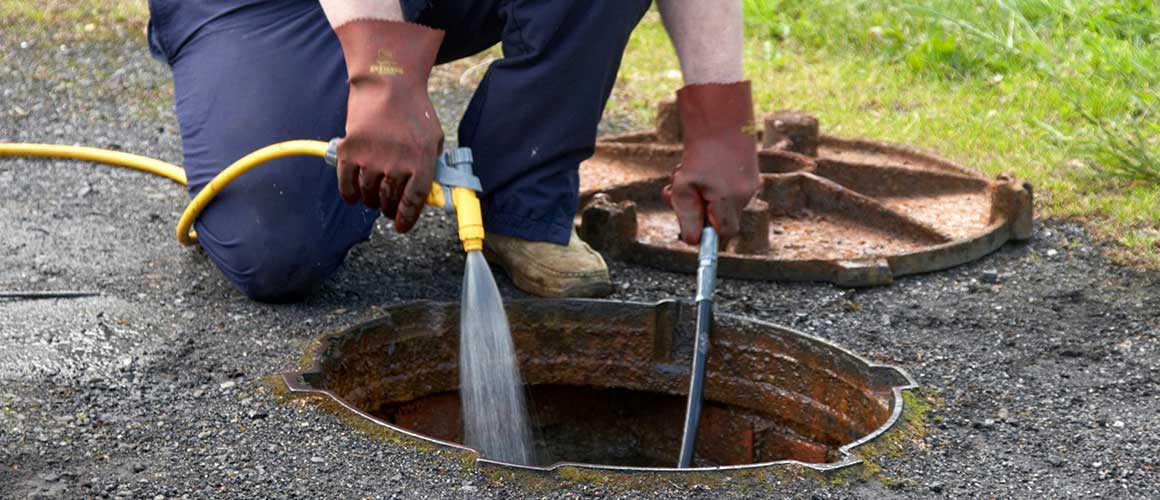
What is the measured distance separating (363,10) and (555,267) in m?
0.79

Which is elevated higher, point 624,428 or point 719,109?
point 719,109

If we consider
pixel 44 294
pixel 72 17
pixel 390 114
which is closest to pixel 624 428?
pixel 390 114

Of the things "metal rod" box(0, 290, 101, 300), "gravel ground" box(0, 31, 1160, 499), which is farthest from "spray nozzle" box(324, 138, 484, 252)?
"metal rod" box(0, 290, 101, 300)

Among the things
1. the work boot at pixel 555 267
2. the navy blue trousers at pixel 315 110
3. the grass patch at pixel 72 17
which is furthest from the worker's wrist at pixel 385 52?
the grass patch at pixel 72 17

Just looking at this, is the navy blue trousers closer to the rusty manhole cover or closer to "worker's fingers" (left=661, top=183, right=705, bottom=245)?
"worker's fingers" (left=661, top=183, right=705, bottom=245)

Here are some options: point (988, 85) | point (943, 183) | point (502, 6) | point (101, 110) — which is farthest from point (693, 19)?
point (101, 110)

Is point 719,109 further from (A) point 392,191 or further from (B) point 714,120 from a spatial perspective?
(A) point 392,191

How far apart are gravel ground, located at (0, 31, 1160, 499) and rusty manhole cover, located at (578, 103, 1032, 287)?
53 mm

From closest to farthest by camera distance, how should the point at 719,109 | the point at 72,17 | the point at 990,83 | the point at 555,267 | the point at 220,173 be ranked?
1. the point at 719,109
2. the point at 220,173
3. the point at 555,267
4. the point at 990,83
5. the point at 72,17

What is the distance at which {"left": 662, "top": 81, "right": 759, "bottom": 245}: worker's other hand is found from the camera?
8.27ft

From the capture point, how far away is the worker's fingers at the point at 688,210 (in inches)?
101

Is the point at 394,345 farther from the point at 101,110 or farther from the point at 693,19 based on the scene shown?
the point at 101,110

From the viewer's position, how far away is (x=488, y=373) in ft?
7.80

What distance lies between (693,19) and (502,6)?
0.40m
